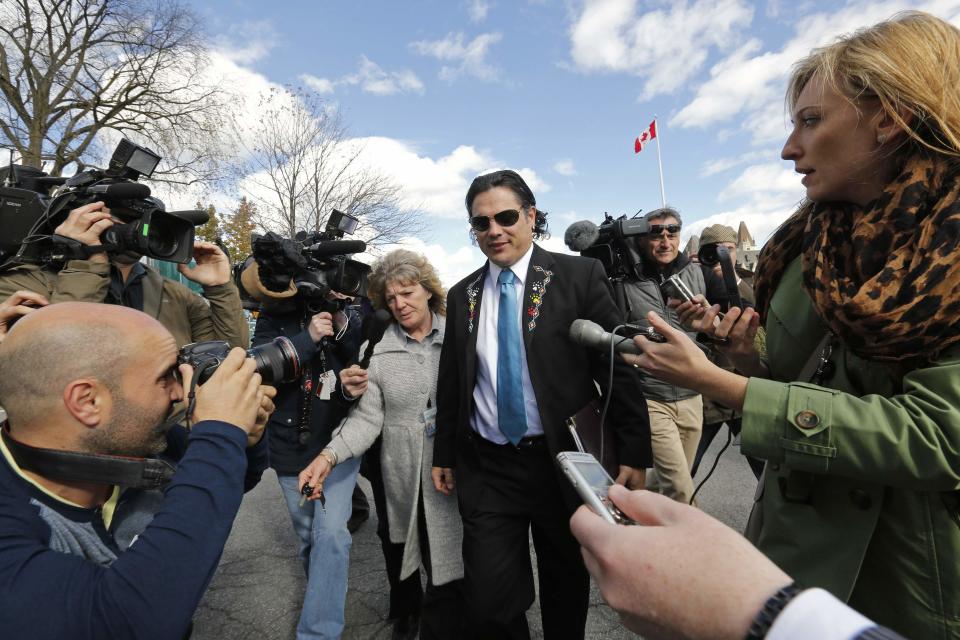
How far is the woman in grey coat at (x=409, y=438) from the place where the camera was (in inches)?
98.6

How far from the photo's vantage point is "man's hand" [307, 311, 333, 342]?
8.62 feet

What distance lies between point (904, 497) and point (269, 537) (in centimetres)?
415

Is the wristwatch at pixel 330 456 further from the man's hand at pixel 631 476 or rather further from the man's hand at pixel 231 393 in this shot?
the man's hand at pixel 631 476

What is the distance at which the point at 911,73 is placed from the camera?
1080 millimetres

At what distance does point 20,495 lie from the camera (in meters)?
1.16

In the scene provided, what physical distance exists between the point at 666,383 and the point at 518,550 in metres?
1.47

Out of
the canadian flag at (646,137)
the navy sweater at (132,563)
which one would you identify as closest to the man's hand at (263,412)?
the navy sweater at (132,563)

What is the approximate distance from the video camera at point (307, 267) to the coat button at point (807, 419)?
227 cm

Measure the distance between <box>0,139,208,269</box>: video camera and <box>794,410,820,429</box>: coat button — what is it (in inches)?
89.7

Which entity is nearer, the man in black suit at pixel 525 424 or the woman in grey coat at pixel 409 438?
the man in black suit at pixel 525 424

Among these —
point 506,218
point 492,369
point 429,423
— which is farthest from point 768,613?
point 429,423

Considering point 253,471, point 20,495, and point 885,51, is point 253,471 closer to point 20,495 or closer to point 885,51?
point 20,495

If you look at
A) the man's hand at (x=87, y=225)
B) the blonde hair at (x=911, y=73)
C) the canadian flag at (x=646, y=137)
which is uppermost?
the canadian flag at (x=646, y=137)

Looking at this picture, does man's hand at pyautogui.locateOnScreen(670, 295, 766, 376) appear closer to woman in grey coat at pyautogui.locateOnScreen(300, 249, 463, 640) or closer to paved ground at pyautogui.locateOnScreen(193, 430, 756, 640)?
woman in grey coat at pyautogui.locateOnScreen(300, 249, 463, 640)
